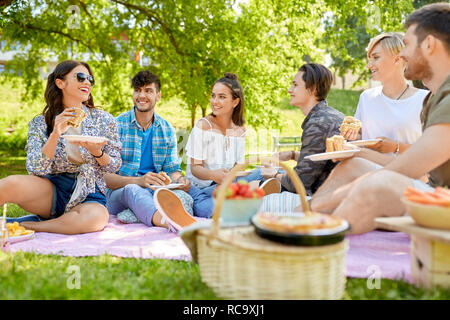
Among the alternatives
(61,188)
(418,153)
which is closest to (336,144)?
(418,153)

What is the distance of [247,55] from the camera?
9664mm

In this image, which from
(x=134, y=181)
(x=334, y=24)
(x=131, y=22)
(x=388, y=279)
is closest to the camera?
(x=388, y=279)

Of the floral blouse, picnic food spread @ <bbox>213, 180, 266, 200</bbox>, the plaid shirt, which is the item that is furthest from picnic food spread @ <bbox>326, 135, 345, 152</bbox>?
the plaid shirt

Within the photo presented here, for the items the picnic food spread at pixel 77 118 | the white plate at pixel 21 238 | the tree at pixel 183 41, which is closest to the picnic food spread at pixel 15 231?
the white plate at pixel 21 238

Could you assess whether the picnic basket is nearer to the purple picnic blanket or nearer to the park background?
the purple picnic blanket

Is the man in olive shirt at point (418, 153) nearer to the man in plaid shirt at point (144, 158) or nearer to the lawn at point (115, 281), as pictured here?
the lawn at point (115, 281)

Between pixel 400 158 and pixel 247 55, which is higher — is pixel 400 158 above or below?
below

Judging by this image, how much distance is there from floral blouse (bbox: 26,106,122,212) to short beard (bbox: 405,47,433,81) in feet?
9.00

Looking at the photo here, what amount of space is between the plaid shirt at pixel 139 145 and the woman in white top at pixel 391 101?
218cm

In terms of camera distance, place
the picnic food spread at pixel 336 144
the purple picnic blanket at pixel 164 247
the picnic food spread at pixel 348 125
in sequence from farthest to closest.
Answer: the picnic food spread at pixel 348 125, the picnic food spread at pixel 336 144, the purple picnic blanket at pixel 164 247

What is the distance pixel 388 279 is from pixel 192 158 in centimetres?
277

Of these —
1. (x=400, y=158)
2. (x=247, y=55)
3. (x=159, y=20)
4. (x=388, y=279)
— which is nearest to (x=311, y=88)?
(x=400, y=158)

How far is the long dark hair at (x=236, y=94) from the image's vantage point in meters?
5.16

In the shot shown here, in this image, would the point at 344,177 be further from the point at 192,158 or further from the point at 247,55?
the point at 247,55
